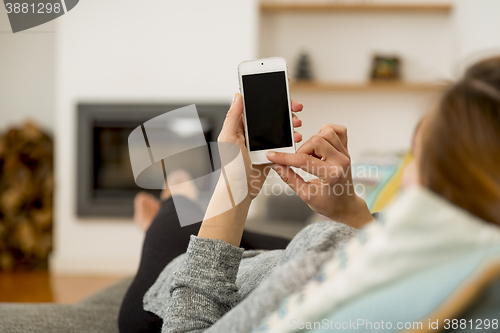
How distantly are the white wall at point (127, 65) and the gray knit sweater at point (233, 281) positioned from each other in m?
2.24

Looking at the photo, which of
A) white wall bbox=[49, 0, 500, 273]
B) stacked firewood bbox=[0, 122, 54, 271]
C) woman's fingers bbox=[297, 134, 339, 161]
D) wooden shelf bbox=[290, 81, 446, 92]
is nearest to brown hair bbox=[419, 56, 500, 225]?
woman's fingers bbox=[297, 134, 339, 161]

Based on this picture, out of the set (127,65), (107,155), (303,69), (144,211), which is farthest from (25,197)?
(303,69)

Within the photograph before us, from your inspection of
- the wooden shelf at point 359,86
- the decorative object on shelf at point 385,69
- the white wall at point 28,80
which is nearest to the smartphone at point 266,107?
the wooden shelf at point 359,86

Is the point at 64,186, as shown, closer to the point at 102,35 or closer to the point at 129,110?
the point at 129,110

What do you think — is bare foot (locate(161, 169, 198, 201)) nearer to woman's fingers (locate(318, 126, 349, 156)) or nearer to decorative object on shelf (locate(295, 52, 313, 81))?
woman's fingers (locate(318, 126, 349, 156))

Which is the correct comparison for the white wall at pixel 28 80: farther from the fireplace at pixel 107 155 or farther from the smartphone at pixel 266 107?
the smartphone at pixel 266 107

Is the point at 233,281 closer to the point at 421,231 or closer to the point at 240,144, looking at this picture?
the point at 240,144

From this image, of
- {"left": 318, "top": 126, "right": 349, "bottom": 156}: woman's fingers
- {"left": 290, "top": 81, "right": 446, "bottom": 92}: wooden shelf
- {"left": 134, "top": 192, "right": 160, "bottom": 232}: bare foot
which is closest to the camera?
{"left": 318, "top": 126, "right": 349, "bottom": 156}: woman's fingers

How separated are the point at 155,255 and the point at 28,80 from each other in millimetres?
2933

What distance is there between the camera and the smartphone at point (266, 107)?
25.3 inches

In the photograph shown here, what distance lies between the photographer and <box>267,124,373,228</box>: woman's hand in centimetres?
61

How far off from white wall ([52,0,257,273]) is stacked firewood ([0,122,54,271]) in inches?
5.0

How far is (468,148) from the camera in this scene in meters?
0.31

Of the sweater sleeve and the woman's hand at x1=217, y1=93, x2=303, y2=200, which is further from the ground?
the woman's hand at x1=217, y1=93, x2=303, y2=200
